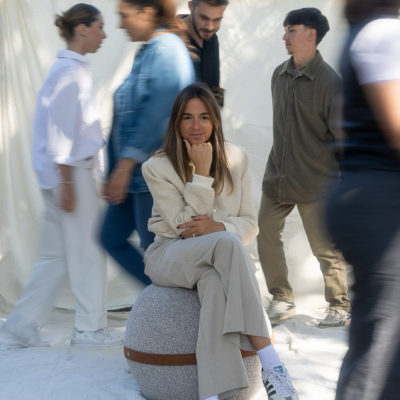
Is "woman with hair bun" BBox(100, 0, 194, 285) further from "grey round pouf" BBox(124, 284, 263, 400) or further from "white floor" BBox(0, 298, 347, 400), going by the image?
"white floor" BBox(0, 298, 347, 400)

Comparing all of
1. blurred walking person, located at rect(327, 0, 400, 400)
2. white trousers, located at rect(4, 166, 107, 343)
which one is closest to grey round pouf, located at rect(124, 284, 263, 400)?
white trousers, located at rect(4, 166, 107, 343)

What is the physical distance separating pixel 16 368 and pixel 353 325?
7.74 ft

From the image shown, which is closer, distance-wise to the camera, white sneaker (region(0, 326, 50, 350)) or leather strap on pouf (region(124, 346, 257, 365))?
leather strap on pouf (region(124, 346, 257, 365))

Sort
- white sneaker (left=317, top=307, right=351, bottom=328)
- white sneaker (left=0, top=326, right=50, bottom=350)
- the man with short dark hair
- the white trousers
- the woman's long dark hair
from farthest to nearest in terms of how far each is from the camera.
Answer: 1. white sneaker (left=317, top=307, right=351, bottom=328)
2. the man with short dark hair
3. white sneaker (left=0, top=326, right=50, bottom=350)
4. the white trousers
5. the woman's long dark hair

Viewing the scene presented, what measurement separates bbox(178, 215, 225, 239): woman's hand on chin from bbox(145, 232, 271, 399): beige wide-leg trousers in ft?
0.13

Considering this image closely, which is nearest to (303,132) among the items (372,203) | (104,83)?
(104,83)

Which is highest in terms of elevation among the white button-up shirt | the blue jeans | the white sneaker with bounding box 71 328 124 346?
the white button-up shirt

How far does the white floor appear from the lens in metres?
3.27

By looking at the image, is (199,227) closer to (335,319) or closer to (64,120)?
(64,120)

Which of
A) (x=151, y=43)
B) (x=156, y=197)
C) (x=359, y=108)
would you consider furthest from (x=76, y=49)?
(x=359, y=108)

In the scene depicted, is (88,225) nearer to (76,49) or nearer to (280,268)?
(76,49)

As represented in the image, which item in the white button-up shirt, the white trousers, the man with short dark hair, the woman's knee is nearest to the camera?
the woman's knee

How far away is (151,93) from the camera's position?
10.4ft

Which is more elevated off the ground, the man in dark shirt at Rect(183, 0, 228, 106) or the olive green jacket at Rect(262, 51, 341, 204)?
the man in dark shirt at Rect(183, 0, 228, 106)
